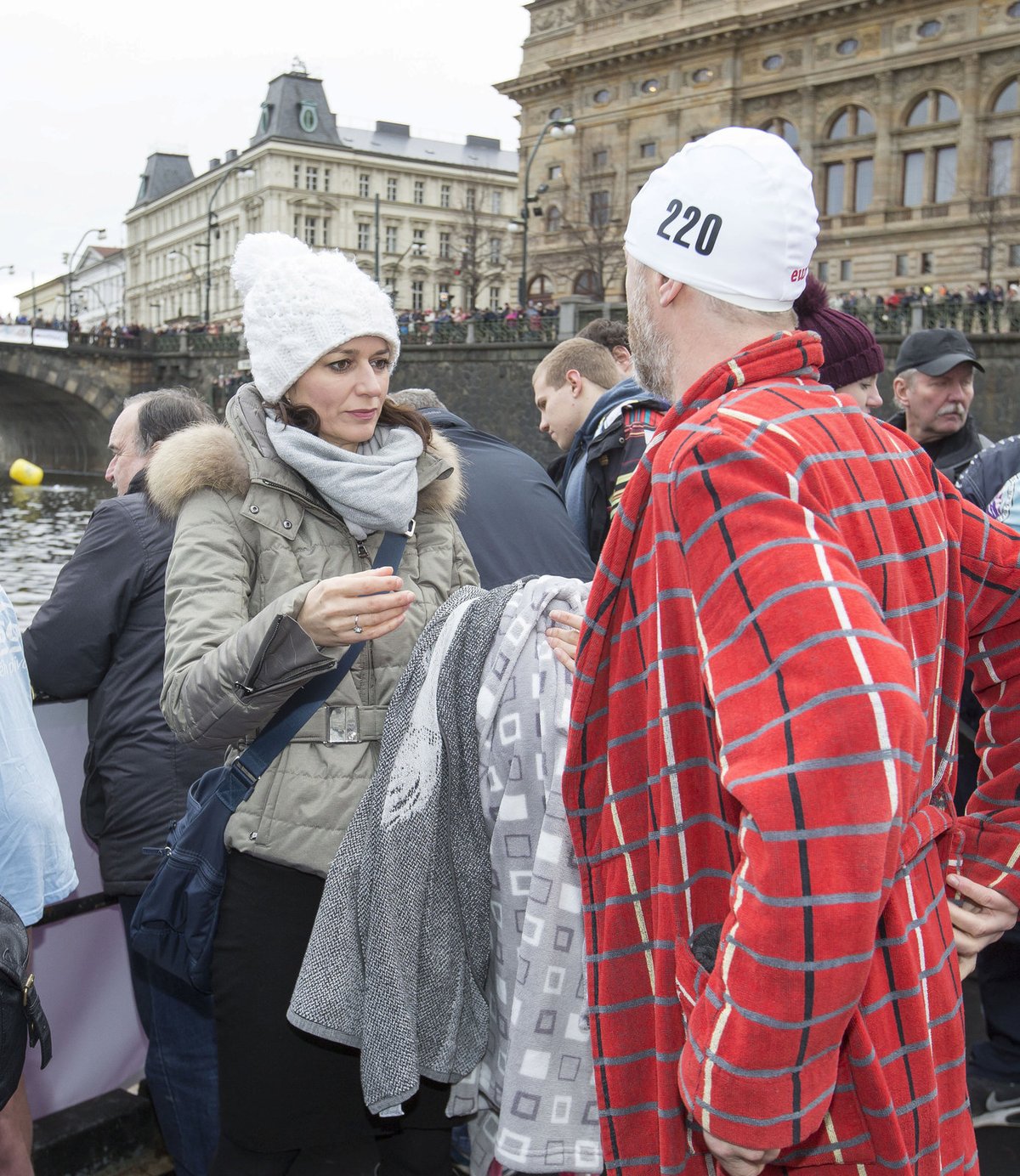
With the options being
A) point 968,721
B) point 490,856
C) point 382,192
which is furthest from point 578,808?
point 382,192

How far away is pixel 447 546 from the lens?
7.43 ft

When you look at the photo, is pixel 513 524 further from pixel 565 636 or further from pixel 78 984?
pixel 78 984

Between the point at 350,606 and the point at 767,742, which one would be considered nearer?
the point at 767,742

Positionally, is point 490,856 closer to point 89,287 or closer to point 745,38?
point 745,38

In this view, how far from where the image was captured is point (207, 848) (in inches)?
78.4

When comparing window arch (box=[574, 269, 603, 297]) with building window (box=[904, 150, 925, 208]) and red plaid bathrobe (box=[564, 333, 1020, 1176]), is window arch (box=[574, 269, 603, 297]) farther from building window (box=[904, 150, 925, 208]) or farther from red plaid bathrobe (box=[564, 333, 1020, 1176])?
red plaid bathrobe (box=[564, 333, 1020, 1176])

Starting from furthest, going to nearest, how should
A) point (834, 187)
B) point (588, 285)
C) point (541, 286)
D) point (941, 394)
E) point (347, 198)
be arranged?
point (347, 198), point (541, 286), point (588, 285), point (834, 187), point (941, 394)

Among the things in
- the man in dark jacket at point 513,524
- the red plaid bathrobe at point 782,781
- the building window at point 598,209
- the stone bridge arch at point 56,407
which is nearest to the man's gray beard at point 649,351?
the red plaid bathrobe at point 782,781

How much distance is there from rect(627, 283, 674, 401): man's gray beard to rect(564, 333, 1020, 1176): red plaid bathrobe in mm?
125

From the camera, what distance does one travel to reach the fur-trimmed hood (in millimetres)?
2047

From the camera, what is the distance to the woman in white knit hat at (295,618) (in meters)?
1.95

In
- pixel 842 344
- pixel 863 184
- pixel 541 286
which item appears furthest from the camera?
pixel 541 286

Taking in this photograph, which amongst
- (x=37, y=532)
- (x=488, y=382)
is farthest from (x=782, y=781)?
(x=488, y=382)

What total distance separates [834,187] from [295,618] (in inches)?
1852
